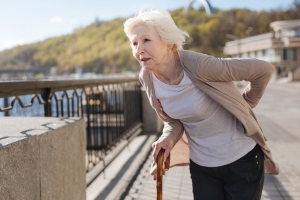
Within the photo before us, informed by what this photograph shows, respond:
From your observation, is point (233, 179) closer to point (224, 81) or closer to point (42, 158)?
point (224, 81)

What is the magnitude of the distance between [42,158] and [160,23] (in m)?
1.14

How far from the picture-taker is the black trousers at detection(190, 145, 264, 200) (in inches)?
84.9

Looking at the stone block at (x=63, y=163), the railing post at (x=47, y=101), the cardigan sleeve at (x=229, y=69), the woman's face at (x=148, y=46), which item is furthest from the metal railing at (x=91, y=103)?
the cardigan sleeve at (x=229, y=69)

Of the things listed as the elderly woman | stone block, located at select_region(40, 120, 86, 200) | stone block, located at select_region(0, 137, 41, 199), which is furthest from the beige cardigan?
stone block, located at select_region(40, 120, 86, 200)

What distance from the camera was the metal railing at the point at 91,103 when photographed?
3.34 meters

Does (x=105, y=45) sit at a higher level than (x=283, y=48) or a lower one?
higher

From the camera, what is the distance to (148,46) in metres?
2.11

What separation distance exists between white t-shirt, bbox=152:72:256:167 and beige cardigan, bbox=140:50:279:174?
49 millimetres

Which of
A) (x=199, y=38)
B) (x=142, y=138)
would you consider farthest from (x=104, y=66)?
(x=142, y=138)

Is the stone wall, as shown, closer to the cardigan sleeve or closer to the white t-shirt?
the white t-shirt

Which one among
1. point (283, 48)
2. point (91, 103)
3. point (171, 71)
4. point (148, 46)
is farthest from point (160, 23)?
point (283, 48)

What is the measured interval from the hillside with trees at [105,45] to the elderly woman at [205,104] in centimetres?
13205

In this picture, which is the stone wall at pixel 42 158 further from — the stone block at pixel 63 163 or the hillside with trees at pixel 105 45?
the hillside with trees at pixel 105 45

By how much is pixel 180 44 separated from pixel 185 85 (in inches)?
8.7
